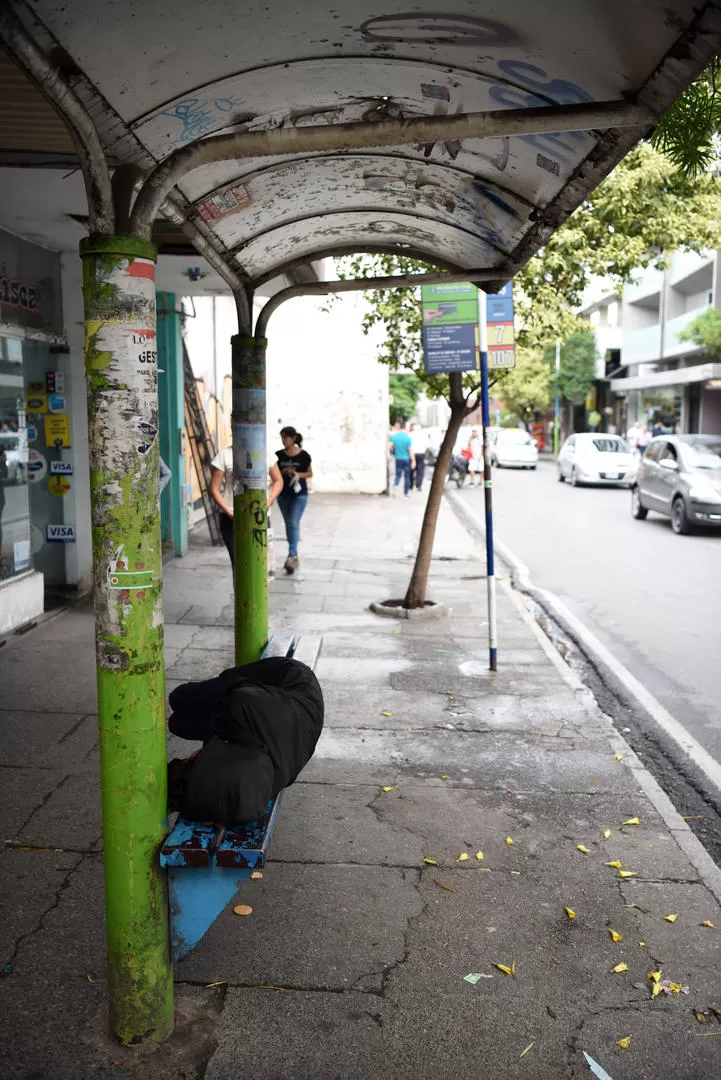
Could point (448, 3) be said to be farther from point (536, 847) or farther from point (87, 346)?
point (536, 847)

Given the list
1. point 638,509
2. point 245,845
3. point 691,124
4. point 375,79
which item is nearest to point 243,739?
point 245,845

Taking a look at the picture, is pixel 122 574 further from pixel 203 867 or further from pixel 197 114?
pixel 197 114

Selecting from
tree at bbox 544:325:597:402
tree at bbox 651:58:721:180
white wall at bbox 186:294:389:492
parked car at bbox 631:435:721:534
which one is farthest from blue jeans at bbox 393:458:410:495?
tree at bbox 544:325:597:402

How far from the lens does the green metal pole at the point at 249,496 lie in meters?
5.84

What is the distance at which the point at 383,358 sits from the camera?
11.2 m

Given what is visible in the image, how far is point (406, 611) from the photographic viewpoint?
9.76 m

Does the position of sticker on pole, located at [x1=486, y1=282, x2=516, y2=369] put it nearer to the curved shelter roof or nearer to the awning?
the curved shelter roof

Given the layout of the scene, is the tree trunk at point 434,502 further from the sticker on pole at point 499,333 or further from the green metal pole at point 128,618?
the green metal pole at point 128,618

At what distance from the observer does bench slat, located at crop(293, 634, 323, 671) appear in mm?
5070

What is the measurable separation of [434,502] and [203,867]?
6943mm

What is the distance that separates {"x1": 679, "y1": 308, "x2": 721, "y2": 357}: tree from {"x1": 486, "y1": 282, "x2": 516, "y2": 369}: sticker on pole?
28039 millimetres

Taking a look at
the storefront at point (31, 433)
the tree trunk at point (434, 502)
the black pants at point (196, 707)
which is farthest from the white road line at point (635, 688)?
the storefront at point (31, 433)

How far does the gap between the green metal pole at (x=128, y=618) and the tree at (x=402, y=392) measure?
129 feet

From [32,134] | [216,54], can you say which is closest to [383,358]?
[32,134]
